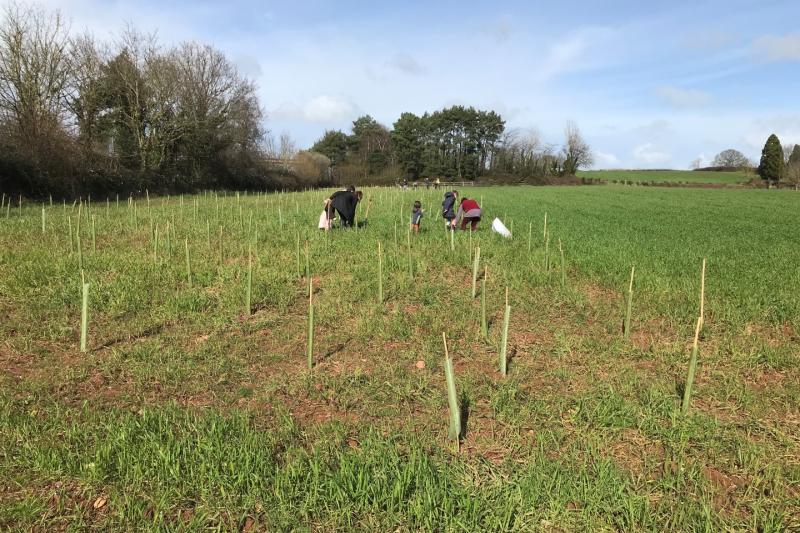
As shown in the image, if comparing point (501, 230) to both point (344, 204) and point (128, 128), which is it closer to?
point (344, 204)

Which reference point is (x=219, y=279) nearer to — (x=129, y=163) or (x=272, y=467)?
(x=272, y=467)

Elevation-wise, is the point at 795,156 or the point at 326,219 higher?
the point at 795,156

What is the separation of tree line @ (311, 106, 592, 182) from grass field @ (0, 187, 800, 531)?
63.2 meters

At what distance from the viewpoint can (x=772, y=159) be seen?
207 feet

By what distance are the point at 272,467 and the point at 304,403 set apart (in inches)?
39.9

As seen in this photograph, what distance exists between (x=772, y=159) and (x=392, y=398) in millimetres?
79459

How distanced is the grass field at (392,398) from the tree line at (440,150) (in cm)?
6316

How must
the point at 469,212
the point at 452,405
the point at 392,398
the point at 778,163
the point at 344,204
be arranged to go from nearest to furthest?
the point at 452,405, the point at 392,398, the point at 469,212, the point at 344,204, the point at 778,163

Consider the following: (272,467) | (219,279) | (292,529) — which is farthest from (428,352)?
(219,279)

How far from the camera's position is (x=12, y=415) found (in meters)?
3.55

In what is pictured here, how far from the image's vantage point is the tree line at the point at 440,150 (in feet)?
235

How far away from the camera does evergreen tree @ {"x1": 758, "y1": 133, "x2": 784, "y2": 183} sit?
6200cm

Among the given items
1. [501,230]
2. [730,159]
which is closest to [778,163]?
[730,159]

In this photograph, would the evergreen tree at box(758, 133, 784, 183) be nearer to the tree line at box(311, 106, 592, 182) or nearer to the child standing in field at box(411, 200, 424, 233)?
the tree line at box(311, 106, 592, 182)
